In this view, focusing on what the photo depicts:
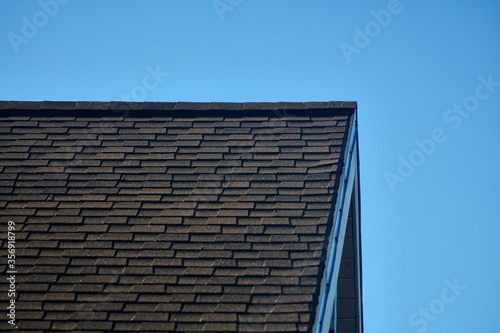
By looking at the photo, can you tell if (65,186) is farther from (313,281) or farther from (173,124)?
(313,281)

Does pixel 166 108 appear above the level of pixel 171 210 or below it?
above

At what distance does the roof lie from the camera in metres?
6.04

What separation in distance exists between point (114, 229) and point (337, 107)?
3344 millimetres

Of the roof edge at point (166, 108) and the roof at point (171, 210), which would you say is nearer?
the roof at point (171, 210)

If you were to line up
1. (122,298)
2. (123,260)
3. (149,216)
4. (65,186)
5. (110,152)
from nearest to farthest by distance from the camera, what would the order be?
(122,298) < (123,260) < (149,216) < (65,186) < (110,152)

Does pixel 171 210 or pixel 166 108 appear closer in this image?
pixel 171 210

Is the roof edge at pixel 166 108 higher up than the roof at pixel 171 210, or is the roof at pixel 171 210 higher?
the roof edge at pixel 166 108

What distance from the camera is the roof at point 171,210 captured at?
6.04m

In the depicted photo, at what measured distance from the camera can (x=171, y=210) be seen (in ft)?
23.5

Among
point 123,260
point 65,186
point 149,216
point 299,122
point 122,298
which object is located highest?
point 299,122

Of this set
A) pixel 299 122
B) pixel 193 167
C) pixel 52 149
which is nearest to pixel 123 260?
pixel 193 167

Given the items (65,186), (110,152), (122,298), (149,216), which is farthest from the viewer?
(110,152)

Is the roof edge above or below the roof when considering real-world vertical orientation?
above

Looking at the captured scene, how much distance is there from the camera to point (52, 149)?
26.8 feet
